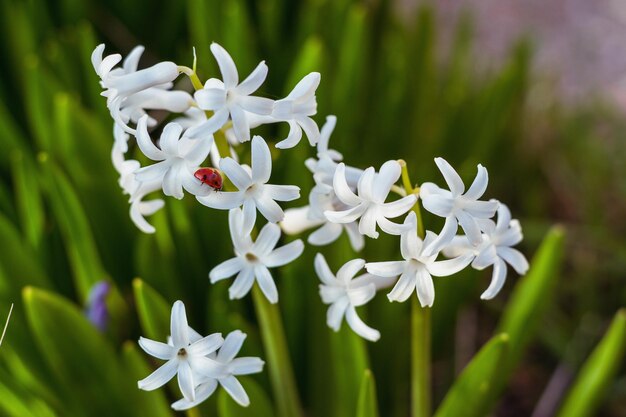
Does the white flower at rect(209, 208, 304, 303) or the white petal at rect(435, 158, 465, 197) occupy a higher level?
the white petal at rect(435, 158, 465, 197)

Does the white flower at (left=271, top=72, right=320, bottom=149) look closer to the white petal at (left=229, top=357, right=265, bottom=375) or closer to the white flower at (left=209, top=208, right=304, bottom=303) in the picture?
the white flower at (left=209, top=208, right=304, bottom=303)

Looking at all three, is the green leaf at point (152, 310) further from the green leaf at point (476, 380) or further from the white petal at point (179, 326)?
the green leaf at point (476, 380)

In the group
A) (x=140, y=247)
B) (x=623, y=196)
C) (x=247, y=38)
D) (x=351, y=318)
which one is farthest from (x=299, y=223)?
(x=623, y=196)

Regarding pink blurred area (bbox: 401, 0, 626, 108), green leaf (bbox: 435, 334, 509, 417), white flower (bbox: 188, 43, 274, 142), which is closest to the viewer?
white flower (bbox: 188, 43, 274, 142)

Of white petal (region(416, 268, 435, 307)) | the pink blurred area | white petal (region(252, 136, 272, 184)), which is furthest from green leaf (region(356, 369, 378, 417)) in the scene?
the pink blurred area

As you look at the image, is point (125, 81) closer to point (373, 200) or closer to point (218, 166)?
point (218, 166)
